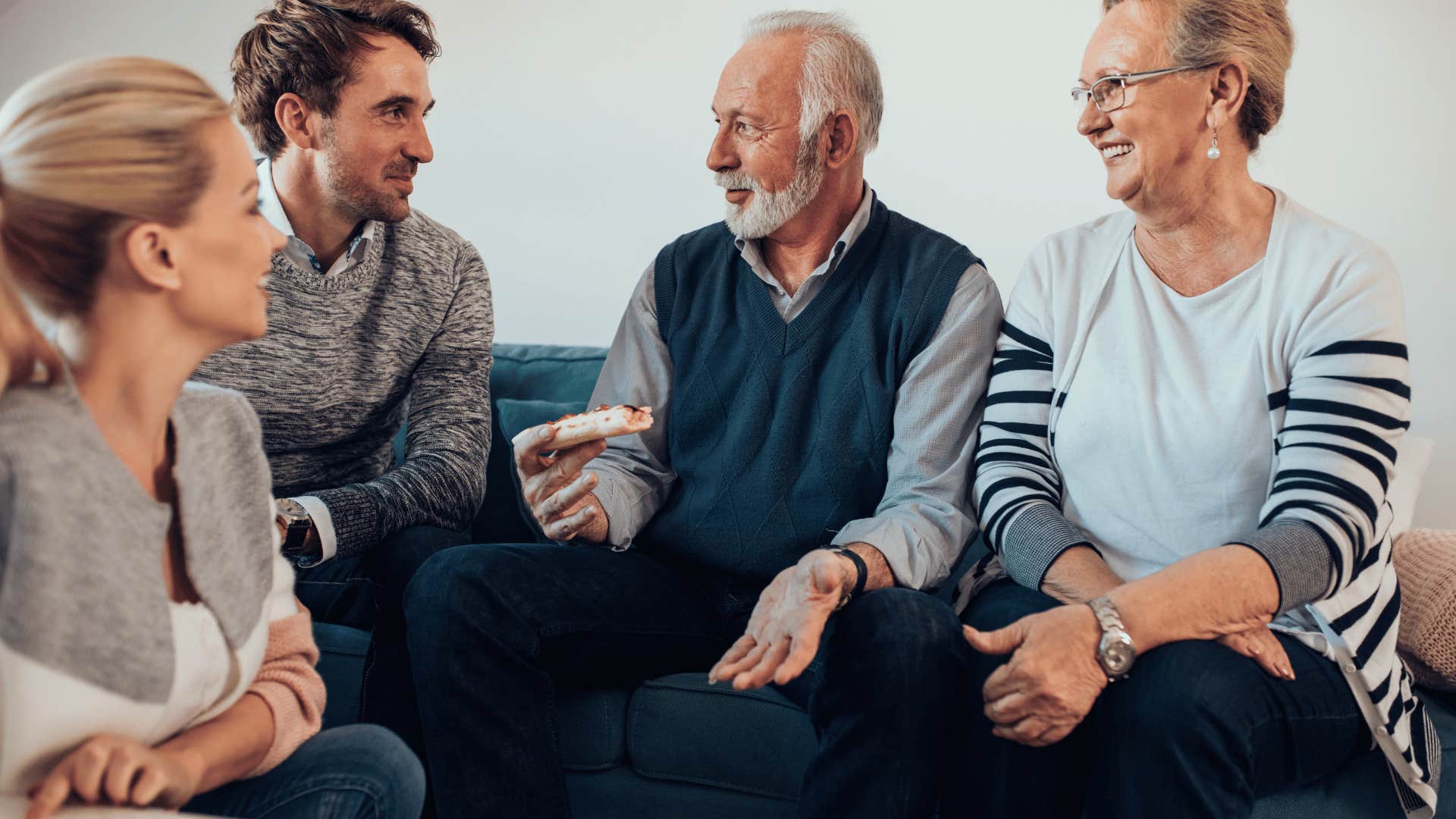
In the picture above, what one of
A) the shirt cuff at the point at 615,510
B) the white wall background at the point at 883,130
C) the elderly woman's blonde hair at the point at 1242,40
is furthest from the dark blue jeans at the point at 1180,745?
the white wall background at the point at 883,130

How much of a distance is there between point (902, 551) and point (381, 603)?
0.77 meters

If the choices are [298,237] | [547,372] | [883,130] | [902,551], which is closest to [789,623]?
[902,551]

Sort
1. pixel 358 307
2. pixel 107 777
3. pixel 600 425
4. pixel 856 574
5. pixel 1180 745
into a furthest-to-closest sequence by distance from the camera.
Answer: pixel 358 307
pixel 600 425
pixel 856 574
pixel 1180 745
pixel 107 777

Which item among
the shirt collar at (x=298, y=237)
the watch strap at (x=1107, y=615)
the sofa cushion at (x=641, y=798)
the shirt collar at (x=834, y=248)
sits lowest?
Answer: the sofa cushion at (x=641, y=798)

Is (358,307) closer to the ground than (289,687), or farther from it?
farther from it

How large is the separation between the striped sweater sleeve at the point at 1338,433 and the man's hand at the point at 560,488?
88 cm

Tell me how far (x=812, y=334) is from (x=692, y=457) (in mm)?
272

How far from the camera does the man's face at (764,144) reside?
6.15ft

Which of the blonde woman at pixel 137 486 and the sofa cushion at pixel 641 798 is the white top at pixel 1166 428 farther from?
the blonde woman at pixel 137 486

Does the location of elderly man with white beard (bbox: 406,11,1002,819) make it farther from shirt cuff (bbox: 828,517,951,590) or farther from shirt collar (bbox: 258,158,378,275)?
shirt collar (bbox: 258,158,378,275)

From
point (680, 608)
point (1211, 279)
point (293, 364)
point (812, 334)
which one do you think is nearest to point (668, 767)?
point (680, 608)

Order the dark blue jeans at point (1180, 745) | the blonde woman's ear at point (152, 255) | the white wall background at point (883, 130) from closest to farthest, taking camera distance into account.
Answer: the blonde woman's ear at point (152, 255) → the dark blue jeans at point (1180, 745) → the white wall background at point (883, 130)

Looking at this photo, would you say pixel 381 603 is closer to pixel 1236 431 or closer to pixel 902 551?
pixel 902 551

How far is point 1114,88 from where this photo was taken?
5.24 feet
